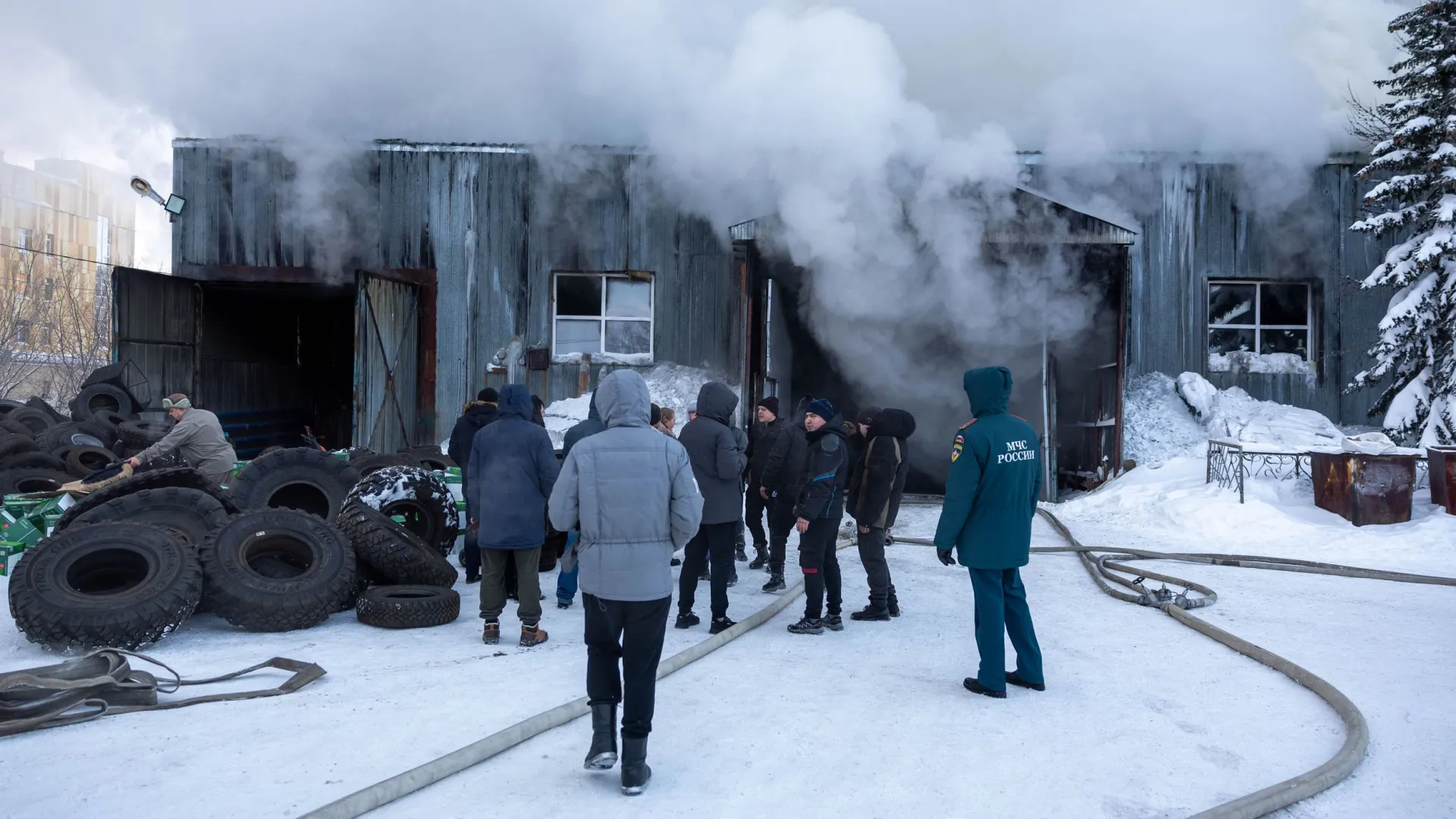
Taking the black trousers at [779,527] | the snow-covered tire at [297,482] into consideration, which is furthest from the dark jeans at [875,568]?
the snow-covered tire at [297,482]

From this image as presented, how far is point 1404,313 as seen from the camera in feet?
41.9

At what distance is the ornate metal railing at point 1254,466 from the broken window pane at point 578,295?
9.76 meters

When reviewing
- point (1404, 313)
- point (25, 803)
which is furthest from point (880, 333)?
point (25, 803)

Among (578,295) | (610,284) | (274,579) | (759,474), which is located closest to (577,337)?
(578,295)

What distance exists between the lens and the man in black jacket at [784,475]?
7.24m

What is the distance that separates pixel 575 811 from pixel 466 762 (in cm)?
58

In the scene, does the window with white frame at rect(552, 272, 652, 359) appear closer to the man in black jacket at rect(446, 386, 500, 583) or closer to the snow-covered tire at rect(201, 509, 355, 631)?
the man in black jacket at rect(446, 386, 500, 583)

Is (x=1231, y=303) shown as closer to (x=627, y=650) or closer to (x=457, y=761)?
(x=627, y=650)

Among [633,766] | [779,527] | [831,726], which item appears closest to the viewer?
[633,766]

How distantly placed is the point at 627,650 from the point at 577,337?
13.1 meters

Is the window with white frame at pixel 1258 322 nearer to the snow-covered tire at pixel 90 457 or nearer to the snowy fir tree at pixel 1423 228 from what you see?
the snowy fir tree at pixel 1423 228

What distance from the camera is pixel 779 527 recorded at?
767 cm

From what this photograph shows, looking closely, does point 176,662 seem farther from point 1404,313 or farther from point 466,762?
point 1404,313

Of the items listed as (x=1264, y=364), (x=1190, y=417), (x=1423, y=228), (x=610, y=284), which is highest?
(x=1423, y=228)
